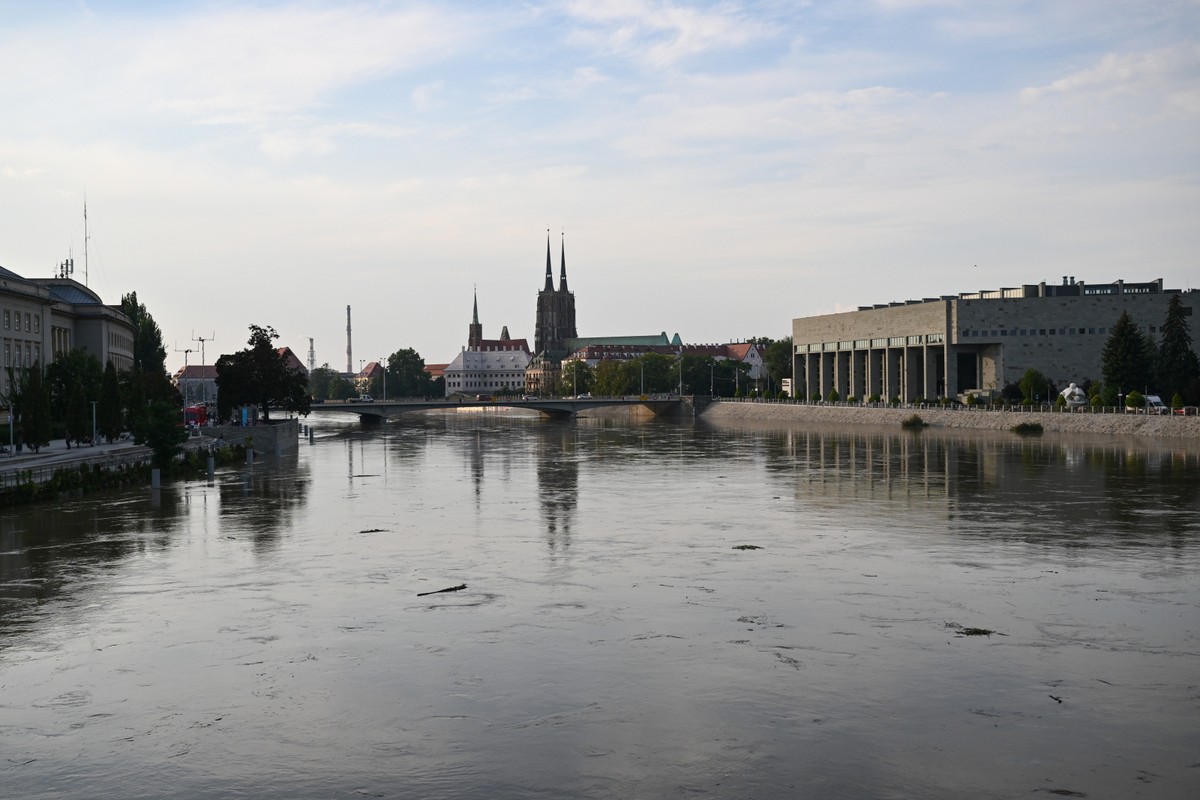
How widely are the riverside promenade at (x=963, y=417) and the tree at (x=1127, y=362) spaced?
7917mm

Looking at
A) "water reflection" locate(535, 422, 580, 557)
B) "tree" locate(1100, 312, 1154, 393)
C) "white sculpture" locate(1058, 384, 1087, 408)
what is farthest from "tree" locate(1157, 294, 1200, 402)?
"water reflection" locate(535, 422, 580, 557)

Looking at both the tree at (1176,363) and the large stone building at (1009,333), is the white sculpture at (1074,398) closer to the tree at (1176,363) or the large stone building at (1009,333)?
the tree at (1176,363)

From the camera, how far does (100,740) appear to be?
17578 mm

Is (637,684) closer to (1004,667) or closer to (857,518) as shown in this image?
(1004,667)

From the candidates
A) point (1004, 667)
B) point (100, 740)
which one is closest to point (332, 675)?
point (100, 740)

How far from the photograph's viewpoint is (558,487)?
59.3 m

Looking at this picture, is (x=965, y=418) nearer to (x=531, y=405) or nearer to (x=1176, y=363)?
(x=1176, y=363)

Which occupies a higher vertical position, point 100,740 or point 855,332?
point 855,332

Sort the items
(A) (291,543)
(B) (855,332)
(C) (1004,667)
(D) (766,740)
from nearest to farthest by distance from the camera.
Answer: (D) (766,740) < (C) (1004,667) < (A) (291,543) < (B) (855,332)

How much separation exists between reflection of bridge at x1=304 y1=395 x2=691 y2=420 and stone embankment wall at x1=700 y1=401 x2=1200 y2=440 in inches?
362

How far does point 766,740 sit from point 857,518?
2772cm

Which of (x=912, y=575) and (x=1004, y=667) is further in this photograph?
(x=912, y=575)

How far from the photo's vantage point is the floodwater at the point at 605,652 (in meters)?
16.2

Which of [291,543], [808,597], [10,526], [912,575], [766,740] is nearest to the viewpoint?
[766,740]
